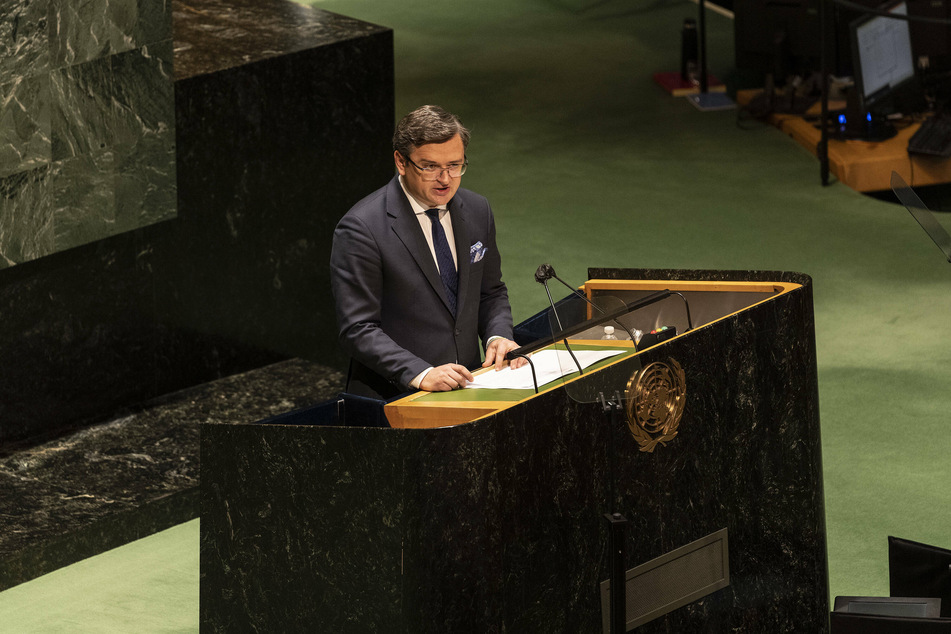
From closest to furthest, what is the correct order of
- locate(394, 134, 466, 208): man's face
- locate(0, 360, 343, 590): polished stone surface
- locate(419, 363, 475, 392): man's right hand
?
locate(419, 363, 475, 392): man's right hand → locate(394, 134, 466, 208): man's face → locate(0, 360, 343, 590): polished stone surface

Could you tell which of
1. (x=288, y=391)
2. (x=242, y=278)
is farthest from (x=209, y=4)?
(x=288, y=391)

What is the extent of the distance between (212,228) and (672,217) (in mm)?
2933

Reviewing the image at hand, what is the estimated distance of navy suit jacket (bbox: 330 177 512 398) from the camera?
137 inches

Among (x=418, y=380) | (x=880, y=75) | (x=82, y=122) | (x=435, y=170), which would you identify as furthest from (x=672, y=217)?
(x=418, y=380)

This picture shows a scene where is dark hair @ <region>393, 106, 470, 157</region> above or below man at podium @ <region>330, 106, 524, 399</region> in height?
above

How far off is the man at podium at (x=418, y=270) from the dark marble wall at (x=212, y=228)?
1.74 m

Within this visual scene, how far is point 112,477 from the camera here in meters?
4.93

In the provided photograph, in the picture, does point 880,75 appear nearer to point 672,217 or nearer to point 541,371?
point 672,217

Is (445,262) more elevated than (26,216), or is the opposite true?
(445,262)

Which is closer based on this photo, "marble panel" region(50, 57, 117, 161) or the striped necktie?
the striped necktie

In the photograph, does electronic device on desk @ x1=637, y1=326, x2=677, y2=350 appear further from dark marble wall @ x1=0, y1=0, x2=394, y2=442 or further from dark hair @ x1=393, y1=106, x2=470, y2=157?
dark marble wall @ x1=0, y1=0, x2=394, y2=442

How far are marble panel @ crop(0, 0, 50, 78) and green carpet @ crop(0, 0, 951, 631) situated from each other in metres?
1.51

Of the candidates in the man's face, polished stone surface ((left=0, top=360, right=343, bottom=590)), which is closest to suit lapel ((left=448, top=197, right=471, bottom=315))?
the man's face

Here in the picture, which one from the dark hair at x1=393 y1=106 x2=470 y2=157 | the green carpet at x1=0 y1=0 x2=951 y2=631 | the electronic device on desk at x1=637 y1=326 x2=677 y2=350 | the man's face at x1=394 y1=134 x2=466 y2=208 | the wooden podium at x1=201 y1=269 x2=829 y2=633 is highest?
the dark hair at x1=393 y1=106 x2=470 y2=157
